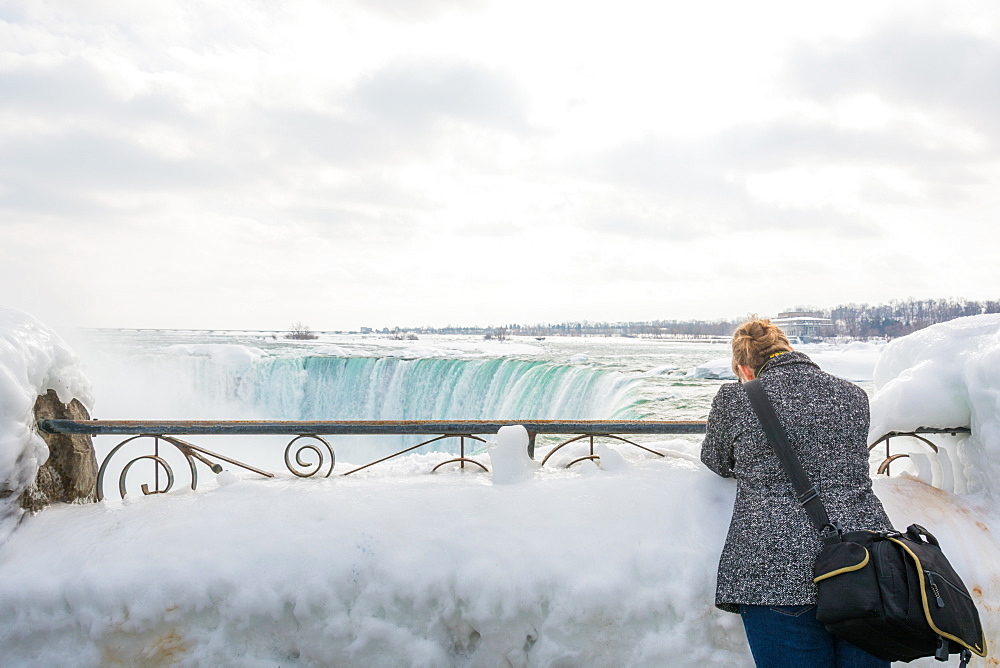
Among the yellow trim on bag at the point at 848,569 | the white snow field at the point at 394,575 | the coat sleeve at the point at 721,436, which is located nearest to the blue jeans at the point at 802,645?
the yellow trim on bag at the point at 848,569

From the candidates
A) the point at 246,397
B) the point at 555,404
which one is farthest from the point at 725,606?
the point at 246,397

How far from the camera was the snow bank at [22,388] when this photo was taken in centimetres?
202

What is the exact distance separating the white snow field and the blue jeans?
1.03 feet

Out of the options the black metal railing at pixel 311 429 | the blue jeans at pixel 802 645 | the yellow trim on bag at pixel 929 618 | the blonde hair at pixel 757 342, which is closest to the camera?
the yellow trim on bag at pixel 929 618

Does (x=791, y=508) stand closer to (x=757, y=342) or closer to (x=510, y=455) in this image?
(x=757, y=342)

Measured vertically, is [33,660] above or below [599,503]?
below

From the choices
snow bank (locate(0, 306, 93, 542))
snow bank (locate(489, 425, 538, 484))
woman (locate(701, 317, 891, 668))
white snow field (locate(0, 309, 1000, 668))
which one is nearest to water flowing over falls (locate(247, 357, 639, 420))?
snow bank (locate(489, 425, 538, 484))

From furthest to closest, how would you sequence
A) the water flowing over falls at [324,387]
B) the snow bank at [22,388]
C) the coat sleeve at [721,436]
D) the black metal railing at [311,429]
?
the water flowing over falls at [324,387]
the black metal railing at [311,429]
the snow bank at [22,388]
the coat sleeve at [721,436]

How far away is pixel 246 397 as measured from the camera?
1744 cm

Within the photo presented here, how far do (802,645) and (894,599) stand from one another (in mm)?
278

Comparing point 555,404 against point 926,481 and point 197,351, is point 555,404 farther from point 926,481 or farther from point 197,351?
point 197,351

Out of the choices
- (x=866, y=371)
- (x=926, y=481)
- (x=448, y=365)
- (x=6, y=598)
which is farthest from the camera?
(x=866, y=371)

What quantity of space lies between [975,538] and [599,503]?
4.21 ft

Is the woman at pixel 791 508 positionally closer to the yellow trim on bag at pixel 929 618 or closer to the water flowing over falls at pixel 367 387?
the yellow trim on bag at pixel 929 618
